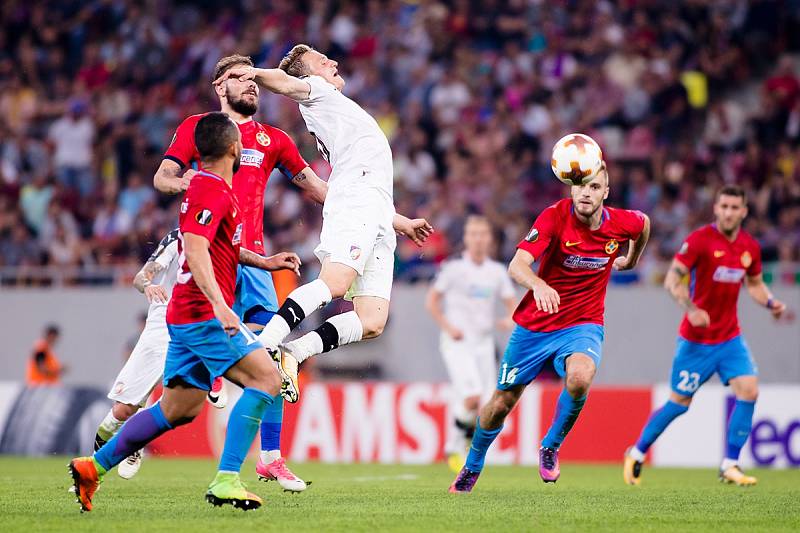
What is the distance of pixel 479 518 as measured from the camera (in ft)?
23.7

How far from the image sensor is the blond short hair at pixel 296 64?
9.12m

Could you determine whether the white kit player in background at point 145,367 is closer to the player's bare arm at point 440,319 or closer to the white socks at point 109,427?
the white socks at point 109,427

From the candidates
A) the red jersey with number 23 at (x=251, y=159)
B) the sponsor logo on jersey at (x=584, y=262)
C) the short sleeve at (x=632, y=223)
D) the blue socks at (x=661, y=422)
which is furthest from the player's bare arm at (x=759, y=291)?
the red jersey with number 23 at (x=251, y=159)

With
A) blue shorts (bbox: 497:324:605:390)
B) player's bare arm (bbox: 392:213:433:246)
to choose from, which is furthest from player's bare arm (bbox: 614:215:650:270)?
player's bare arm (bbox: 392:213:433:246)

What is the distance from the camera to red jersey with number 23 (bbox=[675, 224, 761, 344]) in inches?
457

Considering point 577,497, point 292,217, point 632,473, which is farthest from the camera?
point 292,217

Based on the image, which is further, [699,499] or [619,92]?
[619,92]

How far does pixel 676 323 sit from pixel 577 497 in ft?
29.5

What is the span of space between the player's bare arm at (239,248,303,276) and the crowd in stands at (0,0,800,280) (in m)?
10.0

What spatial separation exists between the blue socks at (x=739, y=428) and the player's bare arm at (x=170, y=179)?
18.3 feet

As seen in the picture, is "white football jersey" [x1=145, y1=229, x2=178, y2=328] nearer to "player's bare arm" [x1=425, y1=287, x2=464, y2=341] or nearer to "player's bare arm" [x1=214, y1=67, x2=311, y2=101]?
"player's bare arm" [x1=214, y1=67, x2=311, y2=101]

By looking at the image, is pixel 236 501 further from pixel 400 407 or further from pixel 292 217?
pixel 292 217

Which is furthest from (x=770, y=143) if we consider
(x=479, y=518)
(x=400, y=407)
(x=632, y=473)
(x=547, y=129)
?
(x=479, y=518)

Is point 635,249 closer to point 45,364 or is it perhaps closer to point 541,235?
point 541,235
